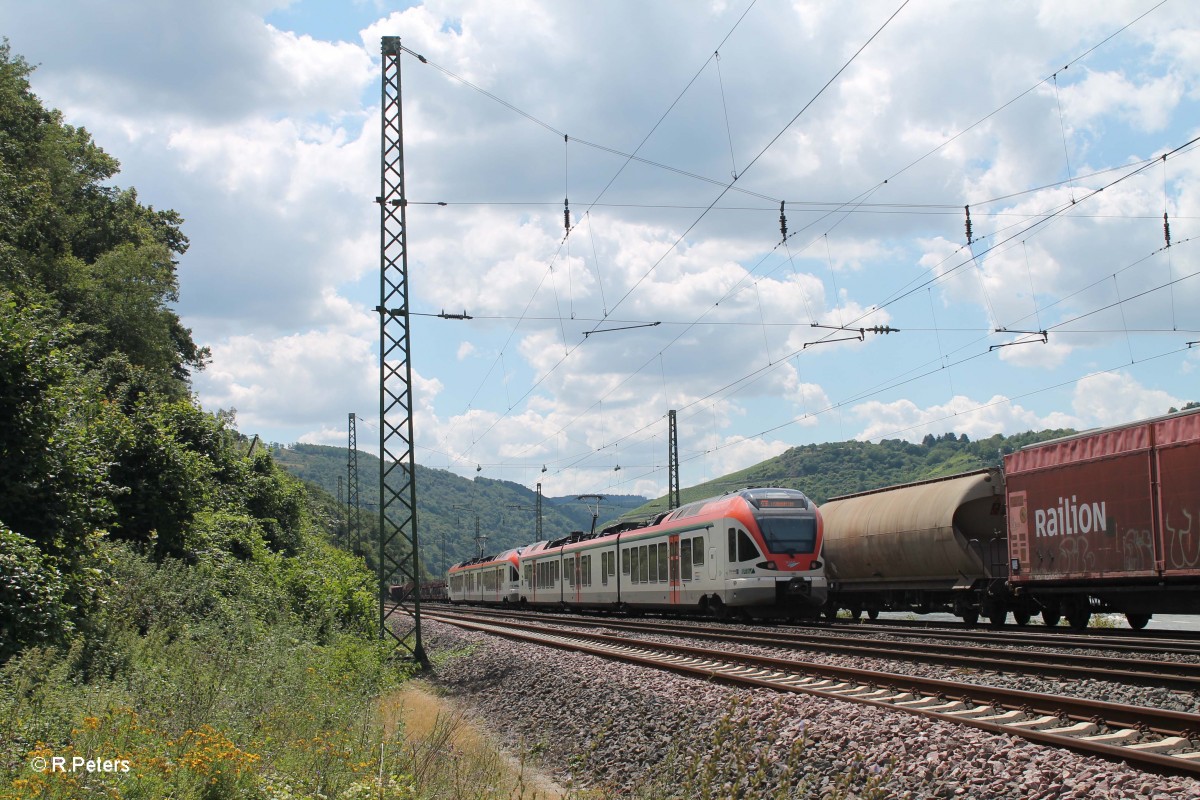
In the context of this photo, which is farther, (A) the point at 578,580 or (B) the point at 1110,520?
(A) the point at 578,580

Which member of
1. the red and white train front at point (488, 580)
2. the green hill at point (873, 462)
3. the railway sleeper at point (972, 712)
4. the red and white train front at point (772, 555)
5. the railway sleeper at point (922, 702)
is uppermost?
the green hill at point (873, 462)

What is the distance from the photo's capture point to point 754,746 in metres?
9.36

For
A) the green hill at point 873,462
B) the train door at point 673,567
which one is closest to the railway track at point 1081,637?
the train door at point 673,567

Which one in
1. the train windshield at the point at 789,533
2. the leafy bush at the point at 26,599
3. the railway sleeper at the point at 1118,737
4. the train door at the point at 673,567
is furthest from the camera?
the train door at the point at 673,567

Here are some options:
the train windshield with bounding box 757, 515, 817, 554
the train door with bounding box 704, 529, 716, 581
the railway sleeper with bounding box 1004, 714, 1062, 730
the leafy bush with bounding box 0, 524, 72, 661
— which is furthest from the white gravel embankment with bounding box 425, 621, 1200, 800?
the train door with bounding box 704, 529, 716, 581

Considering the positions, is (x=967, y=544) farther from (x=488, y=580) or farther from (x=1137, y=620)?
(x=488, y=580)

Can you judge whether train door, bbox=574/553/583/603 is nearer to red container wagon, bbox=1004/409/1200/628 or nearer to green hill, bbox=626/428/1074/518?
red container wagon, bbox=1004/409/1200/628

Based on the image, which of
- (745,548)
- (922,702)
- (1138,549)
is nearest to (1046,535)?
(1138,549)

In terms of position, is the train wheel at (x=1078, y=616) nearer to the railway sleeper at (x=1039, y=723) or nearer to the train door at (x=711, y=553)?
the train door at (x=711, y=553)

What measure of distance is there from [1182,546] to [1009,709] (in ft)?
29.9

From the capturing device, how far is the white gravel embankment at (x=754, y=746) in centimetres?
714

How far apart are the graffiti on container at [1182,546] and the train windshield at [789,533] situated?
9.49 meters

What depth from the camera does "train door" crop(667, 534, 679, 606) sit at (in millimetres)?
28562

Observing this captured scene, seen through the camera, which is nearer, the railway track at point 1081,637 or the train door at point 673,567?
the railway track at point 1081,637
